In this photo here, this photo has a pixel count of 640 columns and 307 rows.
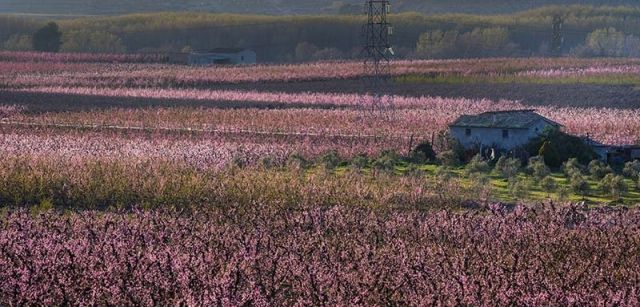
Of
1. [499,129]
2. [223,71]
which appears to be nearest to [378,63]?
[499,129]

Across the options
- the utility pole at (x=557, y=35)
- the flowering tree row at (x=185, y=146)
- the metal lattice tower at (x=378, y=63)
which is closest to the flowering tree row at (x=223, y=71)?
the metal lattice tower at (x=378, y=63)

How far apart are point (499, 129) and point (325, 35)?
9314 centimetres

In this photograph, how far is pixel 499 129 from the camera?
133 ft

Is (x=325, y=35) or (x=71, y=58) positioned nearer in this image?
(x=71, y=58)

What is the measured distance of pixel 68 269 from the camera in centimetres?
2039

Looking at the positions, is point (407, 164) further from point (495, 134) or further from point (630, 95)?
point (630, 95)

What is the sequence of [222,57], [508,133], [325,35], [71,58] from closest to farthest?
[508,133] < [71,58] < [222,57] < [325,35]

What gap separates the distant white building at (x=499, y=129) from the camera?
40188mm

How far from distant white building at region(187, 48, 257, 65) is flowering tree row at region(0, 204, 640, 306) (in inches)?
3121

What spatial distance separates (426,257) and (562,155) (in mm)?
16522

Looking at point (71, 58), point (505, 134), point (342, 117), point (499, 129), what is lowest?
point (71, 58)

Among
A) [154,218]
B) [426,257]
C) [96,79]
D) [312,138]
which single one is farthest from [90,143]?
[96,79]

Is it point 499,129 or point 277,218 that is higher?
point 277,218

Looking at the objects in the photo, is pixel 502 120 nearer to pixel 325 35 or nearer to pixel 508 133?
pixel 508 133
